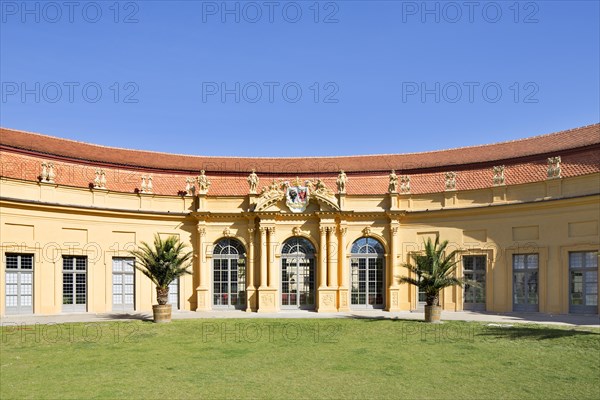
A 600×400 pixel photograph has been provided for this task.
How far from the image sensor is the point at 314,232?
31.4 metres

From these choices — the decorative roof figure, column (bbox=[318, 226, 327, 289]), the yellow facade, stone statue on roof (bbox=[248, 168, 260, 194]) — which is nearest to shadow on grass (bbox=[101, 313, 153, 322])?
the yellow facade

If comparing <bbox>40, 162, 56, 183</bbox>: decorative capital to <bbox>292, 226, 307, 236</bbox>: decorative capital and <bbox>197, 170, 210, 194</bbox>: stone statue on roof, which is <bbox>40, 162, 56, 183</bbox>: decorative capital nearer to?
<bbox>197, 170, 210, 194</bbox>: stone statue on roof

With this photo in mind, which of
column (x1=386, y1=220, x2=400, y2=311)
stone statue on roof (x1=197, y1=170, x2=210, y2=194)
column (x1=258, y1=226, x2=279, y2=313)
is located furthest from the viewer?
stone statue on roof (x1=197, y1=170, x2=210, y2=194)

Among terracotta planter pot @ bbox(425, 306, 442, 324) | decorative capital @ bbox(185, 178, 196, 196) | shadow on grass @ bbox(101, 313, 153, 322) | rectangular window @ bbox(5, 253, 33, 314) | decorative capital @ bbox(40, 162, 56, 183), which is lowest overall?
shadow on grass @ bbox(101, 313, 153, 322)

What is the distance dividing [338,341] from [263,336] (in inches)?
118

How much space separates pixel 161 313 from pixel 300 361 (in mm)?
10569

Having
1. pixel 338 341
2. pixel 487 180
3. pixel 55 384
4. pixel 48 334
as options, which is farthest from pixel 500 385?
pixel 487 180

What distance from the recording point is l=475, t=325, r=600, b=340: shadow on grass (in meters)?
19.7

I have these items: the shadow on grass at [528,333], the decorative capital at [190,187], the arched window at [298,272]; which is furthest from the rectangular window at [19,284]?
the shadow on grass at [528,333]

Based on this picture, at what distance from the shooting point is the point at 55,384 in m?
13.6

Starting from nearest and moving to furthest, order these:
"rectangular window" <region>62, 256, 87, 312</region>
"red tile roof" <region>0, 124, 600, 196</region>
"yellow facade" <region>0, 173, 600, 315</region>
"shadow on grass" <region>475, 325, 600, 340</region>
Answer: "shadow on grass" <region>475, 325, 600, 340</region> → "yellow facade" <region>0, 173, 600, 315</region> → "red tile roof" <region>0, 124, 600, 196</region> → "rectangular window" <region>62, 256, 87, 312</region>

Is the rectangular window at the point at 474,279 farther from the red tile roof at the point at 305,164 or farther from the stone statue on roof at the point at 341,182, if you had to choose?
the stone statue on roof at the point at 341,182

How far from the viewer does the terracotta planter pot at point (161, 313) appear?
82.2 feet

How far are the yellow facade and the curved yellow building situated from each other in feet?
0.22
